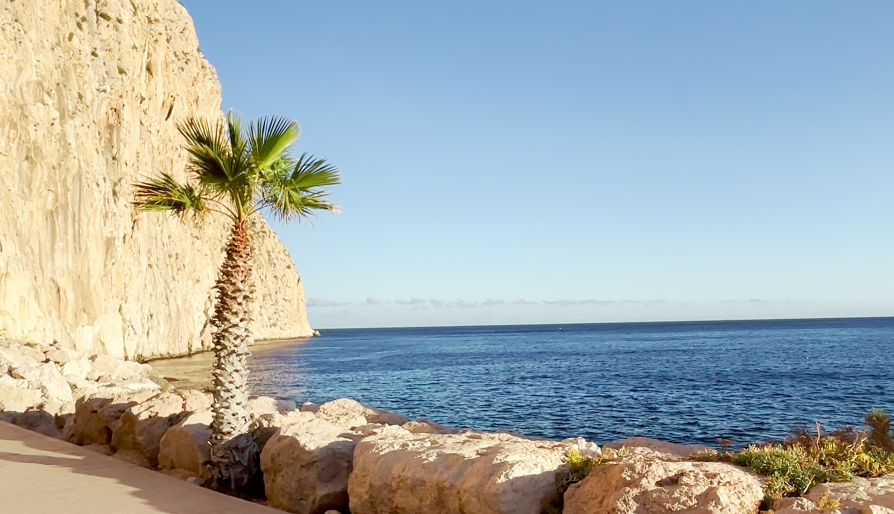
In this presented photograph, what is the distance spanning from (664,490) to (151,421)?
885 centimetres

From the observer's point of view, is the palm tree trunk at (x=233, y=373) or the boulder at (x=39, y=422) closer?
the palm tree trunk at (x=233, y=373)

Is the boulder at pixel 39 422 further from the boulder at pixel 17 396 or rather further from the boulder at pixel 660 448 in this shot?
the boulder at pixel 660 448

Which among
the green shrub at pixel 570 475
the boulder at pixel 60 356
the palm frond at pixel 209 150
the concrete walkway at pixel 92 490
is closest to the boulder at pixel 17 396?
the concrete walkway at pixel 92 490

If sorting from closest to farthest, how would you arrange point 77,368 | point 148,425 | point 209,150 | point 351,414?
point 209,150, point 148,425, point 351,414, point 77,368

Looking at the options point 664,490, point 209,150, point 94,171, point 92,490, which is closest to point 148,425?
point 92,490

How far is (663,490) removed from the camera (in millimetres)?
5301

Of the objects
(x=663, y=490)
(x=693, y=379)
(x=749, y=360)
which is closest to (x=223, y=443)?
(x=663, y=490)

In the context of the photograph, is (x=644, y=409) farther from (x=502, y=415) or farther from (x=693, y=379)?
(x=693, y=379)

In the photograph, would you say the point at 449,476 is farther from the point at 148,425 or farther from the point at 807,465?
the point at 148,425

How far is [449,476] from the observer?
636cm

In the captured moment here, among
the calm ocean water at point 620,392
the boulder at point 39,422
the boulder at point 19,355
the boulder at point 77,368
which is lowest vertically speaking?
the calm ocean water at point 620,392

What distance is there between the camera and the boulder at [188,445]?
9500 millimetres

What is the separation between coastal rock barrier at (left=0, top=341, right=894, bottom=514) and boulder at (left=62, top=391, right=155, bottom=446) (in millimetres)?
24

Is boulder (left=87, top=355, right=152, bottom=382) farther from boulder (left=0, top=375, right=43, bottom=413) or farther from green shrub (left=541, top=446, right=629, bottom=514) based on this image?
green shrub (left=541, top=446, right=629, bottom=514)
